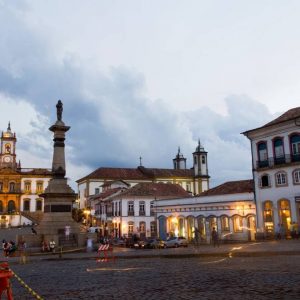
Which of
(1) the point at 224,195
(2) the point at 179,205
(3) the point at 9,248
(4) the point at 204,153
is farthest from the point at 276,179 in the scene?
(4) the point at 204,153

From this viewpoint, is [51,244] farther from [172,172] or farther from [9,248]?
[172,172]

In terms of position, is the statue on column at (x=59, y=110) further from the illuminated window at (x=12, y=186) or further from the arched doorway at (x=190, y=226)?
the illuminated window at (x=12, y=186)

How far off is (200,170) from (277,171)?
2438 inches

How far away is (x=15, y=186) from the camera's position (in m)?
97.9

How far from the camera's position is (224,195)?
152ft

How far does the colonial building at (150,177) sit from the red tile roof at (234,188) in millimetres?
47180

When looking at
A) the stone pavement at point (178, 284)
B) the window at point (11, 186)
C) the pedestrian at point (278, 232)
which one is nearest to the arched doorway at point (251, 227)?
the pedestrian at point (278, 232)

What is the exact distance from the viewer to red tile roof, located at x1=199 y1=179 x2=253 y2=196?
46109mm

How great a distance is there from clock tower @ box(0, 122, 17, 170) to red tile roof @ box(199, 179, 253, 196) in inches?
2494

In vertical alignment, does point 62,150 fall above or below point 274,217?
above

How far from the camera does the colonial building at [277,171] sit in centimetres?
3991

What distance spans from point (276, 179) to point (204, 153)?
6198 centimetres

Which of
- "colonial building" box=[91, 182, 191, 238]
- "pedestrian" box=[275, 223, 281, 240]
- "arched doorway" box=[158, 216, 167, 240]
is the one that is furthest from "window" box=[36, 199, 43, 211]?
"pedestrian" box=[275, 223, 281, 240]

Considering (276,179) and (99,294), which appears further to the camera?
(276,179)
